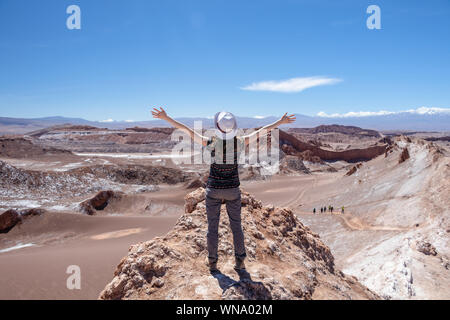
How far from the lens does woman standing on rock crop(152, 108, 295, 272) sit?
2.93 metres

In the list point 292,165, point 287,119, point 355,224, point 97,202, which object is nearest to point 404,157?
point 355,224

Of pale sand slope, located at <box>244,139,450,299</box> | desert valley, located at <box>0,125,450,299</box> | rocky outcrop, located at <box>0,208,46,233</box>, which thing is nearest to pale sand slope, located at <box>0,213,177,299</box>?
desert valley, located at <box>0,125,450,299</box>

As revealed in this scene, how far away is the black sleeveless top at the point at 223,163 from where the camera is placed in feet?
9.66

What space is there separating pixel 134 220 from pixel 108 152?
146ft

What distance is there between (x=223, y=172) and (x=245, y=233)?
1395 millimetres

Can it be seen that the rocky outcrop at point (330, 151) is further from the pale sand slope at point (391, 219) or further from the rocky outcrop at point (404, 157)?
the rocky outcrop at point (404, 157)

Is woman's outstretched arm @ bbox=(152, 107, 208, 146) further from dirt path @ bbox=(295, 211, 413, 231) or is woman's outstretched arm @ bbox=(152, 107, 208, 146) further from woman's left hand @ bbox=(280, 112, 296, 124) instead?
dirt path @ bbox=(295, 211, 413, 231)

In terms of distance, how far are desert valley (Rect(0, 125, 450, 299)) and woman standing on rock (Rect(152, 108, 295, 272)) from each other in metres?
0.32

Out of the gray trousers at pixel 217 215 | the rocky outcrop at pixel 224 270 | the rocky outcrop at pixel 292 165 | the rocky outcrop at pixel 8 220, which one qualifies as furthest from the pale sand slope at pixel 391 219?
the rocky outcrop at pixel 8 220

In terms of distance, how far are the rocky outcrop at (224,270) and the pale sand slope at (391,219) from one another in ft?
8.69

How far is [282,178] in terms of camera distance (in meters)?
32.1

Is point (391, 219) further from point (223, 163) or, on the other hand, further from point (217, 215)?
point (223, 163)

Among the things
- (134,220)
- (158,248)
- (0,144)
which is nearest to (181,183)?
(134,220)
